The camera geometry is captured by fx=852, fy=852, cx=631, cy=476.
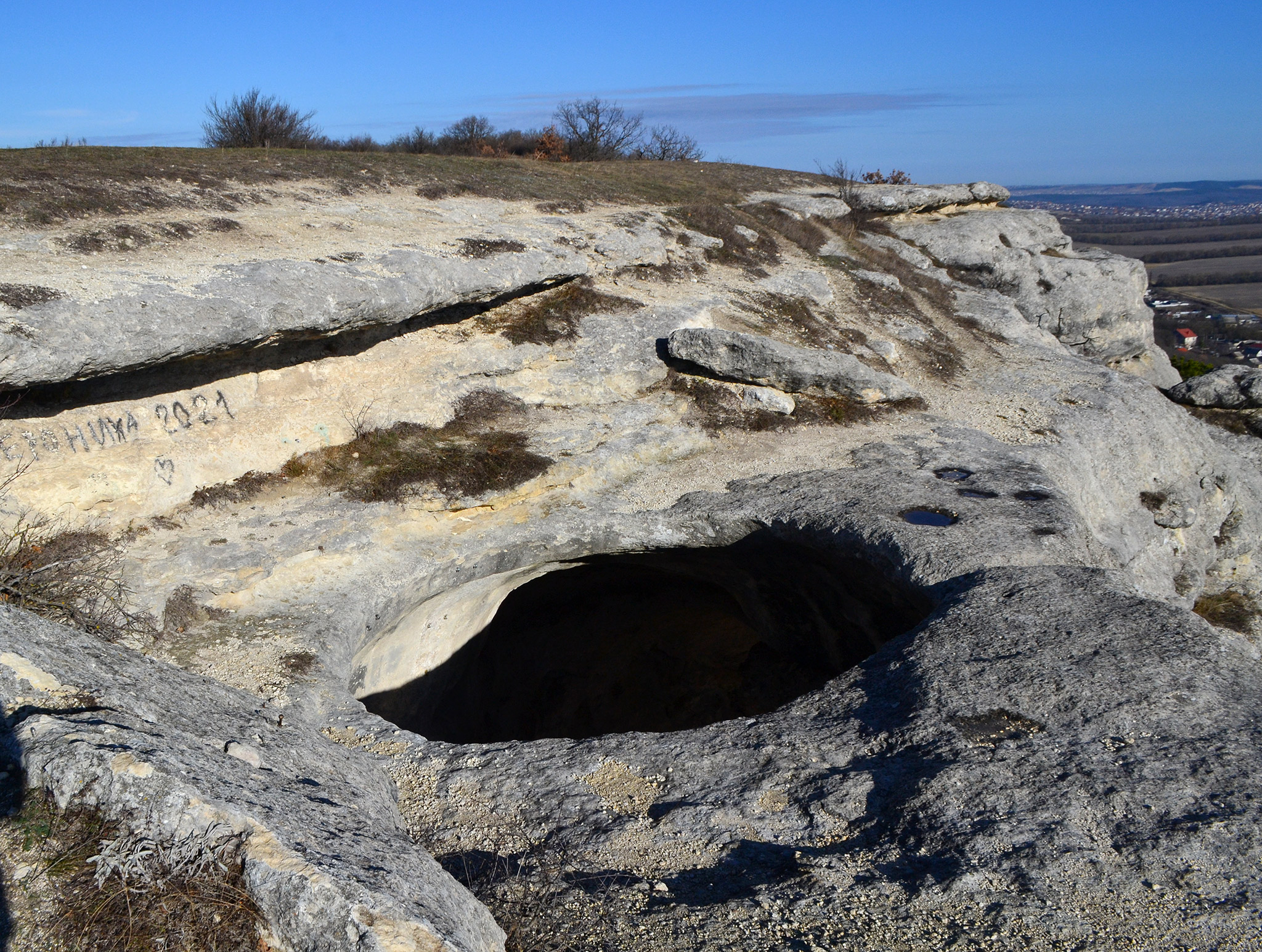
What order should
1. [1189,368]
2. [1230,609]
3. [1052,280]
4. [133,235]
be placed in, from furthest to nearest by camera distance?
[1189,368] → [1052,280] → [1230,609] → [133,235]

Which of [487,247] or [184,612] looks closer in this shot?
[184,612]

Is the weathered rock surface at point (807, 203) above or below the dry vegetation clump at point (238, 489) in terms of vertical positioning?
above

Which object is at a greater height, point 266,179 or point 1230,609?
point 266,179

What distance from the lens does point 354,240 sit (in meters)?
12.6

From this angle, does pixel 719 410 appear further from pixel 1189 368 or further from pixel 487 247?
pixel 1189 368

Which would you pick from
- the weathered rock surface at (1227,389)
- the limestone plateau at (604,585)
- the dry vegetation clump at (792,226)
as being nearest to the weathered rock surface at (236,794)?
the limestone plateau at (604,585)

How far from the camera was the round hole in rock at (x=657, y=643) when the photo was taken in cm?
1101

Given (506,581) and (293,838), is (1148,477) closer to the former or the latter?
(506,581)

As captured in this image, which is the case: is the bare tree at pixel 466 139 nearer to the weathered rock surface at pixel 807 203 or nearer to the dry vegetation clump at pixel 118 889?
the weathered rock surface at pixel 807 203

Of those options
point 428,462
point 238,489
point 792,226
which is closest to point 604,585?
point 428,462

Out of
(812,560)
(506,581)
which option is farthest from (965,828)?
(506,581)

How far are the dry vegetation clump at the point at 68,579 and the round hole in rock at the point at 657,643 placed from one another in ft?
8.71

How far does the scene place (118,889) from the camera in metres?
3.79

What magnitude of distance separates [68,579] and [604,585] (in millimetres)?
8042
